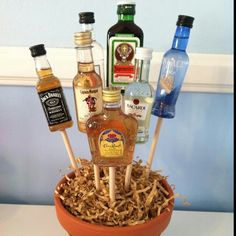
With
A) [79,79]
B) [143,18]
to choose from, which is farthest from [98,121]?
[143,18]

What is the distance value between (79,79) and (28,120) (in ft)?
1.13

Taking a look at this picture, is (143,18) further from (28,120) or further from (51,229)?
(51,229)

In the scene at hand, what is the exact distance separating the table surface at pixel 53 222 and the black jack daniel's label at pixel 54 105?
34cm

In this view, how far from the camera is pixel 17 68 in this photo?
0.84 metres

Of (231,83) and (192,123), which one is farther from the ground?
(231,83)

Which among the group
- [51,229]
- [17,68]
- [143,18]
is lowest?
[51,229]

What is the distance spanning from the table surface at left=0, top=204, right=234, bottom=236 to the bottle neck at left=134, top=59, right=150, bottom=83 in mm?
432

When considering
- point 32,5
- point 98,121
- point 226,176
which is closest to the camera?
point 98,121

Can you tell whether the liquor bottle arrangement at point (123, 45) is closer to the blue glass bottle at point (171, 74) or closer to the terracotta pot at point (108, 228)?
the blue glass bottle at point (171, 74)

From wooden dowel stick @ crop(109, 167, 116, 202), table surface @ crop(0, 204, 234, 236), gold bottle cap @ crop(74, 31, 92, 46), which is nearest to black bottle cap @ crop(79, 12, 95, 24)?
gold bottle cap @ crop(74, 31, 92, 46)

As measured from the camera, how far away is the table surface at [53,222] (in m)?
0.84

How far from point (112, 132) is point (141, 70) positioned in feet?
0.41

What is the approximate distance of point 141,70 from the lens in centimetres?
62

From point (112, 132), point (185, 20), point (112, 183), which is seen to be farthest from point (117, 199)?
point (185, 20)
